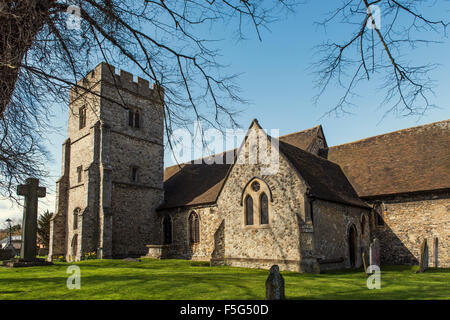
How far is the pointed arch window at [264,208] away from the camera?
→ 17.3 m

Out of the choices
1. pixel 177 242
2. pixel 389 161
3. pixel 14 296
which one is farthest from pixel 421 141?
pixel 14 296

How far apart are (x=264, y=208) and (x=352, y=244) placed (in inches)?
214

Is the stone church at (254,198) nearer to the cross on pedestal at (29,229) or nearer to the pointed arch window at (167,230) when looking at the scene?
the pointed arch window at (167,230)

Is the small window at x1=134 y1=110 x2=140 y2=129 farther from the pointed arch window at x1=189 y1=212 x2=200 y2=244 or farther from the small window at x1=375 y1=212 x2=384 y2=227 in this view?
the small window at x1=375 y1=212 x2=384 y2=227

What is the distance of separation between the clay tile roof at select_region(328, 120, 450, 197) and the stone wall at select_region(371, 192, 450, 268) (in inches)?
28.1

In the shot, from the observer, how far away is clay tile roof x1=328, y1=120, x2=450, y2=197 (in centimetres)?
1962

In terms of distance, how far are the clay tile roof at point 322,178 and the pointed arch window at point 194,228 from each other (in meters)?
8.93

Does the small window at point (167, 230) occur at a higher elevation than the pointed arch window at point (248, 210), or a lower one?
lower

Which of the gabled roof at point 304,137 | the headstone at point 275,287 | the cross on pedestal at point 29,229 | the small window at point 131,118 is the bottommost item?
the headstone at point 275,287

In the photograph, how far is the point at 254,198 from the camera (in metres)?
17.8

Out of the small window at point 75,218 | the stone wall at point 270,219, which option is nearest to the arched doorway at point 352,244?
the stone wall at point 270,219
